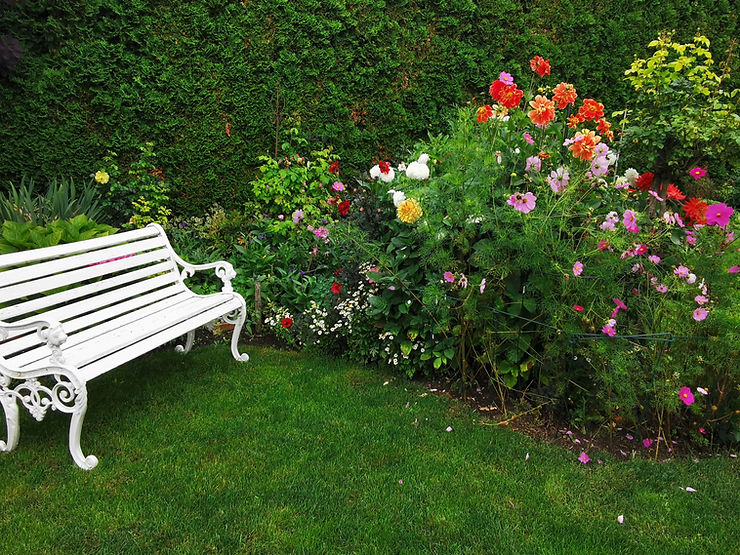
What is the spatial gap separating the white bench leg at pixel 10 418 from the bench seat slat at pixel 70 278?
1.47ft

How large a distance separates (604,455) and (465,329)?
3.22 feet

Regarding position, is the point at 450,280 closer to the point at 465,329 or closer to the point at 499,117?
the point at 465,329

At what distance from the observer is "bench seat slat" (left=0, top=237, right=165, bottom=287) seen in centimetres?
263

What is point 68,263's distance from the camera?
296 centimetres

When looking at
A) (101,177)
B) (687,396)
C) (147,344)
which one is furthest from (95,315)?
(687,396)

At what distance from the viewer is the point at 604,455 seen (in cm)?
261

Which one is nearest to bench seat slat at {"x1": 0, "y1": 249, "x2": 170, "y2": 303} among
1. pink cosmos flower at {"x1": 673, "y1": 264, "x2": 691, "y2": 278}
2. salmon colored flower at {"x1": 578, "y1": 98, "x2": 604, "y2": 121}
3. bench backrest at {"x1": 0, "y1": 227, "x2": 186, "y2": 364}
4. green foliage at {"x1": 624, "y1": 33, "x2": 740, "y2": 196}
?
bench backrest at {"x1": 0, "y1": 227, "x2": 186, "y2": 364}

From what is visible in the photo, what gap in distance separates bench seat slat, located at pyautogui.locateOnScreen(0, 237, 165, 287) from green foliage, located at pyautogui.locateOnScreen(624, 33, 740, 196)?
3907 millimetres

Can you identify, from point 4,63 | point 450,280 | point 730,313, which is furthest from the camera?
point 4,63

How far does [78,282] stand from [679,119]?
14.9ft

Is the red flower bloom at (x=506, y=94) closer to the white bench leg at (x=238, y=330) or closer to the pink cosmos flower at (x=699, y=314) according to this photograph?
the pink cosmos flower at (x=699, y=314)

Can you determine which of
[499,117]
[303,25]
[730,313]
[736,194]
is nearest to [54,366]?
[499,117]

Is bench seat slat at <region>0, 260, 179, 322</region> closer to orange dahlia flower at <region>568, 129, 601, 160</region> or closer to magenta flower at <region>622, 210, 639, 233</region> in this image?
orange dahlia flower at <region>568, 129, 601, 160</region>

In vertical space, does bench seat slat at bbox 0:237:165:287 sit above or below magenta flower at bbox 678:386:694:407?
below
